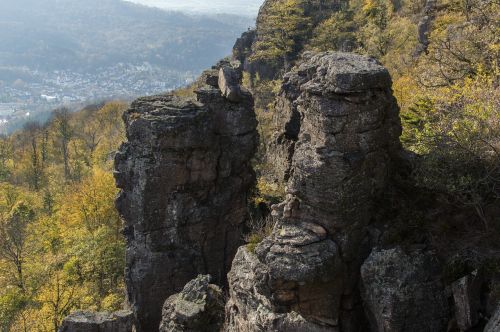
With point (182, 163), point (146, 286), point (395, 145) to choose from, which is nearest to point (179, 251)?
point (146, 286)

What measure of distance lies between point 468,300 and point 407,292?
1.58 m

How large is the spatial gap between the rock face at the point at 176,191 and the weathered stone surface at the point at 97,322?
136 inches

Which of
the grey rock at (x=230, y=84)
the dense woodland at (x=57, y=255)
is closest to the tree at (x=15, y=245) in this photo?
the dense woodland at (x=57, y=255)

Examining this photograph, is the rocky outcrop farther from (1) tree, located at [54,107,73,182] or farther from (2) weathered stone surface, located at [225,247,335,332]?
(2) weathered stone surface, located at [225,247,335,332]

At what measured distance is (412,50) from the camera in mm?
51000

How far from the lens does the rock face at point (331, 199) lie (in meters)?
13.9

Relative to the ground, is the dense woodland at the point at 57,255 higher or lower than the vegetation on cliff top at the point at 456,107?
lower

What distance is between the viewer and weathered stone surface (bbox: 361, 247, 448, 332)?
13.3 m

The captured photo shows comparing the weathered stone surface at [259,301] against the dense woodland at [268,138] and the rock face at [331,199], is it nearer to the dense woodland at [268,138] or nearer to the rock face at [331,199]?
the rock face at [331,199]

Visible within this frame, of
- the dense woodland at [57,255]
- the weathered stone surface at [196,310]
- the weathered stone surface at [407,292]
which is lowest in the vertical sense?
the dense woodland at [57,255]

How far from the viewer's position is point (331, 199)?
14.1 meters

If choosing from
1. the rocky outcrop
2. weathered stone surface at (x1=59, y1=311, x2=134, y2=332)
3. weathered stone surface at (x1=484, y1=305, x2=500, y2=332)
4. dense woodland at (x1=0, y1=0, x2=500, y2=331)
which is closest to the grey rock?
dense woodland at (x1=0, y1=0, x2=500, y2=331)

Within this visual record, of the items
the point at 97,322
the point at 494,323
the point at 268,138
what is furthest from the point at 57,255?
the point at 494,323

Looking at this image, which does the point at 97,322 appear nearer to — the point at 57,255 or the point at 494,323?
the point at 494,323
